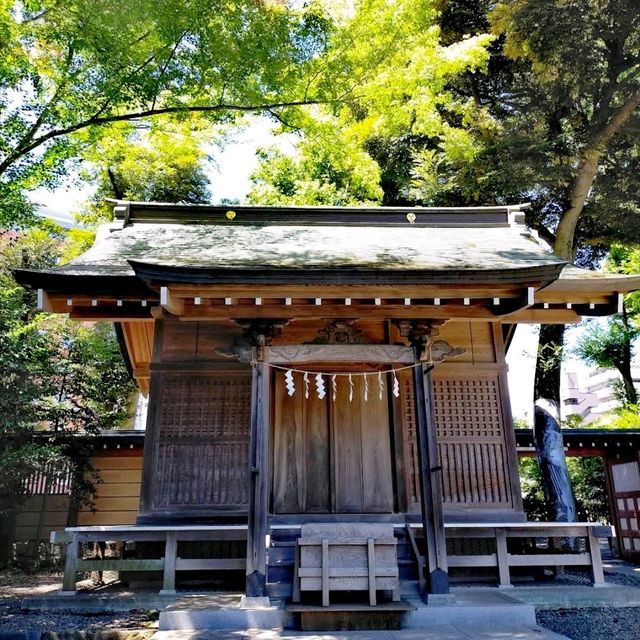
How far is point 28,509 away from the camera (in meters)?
11.8

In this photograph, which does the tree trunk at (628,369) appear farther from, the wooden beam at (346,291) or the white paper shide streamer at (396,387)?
the wooden beam at (346,291)

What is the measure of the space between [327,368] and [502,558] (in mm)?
3089

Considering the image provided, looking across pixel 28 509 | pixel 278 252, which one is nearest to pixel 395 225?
pixel 278 252

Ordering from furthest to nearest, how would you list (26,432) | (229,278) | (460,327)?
(26,432), (460,327), (229,278)

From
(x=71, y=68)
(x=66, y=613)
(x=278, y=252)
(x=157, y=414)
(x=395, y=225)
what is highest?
(x=71, y=68)

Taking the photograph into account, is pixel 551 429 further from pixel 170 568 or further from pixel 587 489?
pixel 587 489

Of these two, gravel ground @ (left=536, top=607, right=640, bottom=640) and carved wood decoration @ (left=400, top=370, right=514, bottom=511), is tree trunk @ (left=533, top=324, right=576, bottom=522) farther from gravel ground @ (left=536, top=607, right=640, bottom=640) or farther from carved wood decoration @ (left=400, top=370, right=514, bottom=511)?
gravel ground @ (left=536, top=607, right=640, bottom=640)

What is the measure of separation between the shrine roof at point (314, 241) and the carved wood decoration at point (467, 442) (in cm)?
182

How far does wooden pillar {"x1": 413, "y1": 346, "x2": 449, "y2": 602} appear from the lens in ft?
17.4

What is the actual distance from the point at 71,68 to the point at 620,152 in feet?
37.6

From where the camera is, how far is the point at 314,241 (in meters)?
7.83

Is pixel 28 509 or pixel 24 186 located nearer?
pixel 24 186

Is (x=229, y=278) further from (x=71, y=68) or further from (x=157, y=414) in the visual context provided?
(x=71, y=68)

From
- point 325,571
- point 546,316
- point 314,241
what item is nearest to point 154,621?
point 325,571
